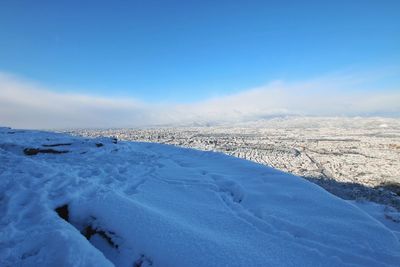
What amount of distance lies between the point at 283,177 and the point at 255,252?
10.9ft

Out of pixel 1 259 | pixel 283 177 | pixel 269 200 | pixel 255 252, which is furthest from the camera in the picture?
pixel 283 177

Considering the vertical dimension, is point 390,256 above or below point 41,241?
below

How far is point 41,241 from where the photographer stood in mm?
3225

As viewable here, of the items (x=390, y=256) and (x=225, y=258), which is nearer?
(x=225, y=258)

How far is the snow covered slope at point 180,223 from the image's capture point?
3299 millimetres

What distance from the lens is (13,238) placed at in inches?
132

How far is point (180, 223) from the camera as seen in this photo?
4.12 meters

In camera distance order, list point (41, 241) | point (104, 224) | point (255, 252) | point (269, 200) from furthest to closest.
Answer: point (269, 200), point (104, 224), point (255, 252), point (41, 241)

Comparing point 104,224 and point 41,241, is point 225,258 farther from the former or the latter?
point 41,241

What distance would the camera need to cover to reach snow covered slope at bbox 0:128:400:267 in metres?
3.30

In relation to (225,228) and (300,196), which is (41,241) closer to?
(225,228)

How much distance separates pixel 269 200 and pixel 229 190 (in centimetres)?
98

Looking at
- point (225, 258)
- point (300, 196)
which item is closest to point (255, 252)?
point (225, 258)

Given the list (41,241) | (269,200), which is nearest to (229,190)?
(269,200)
